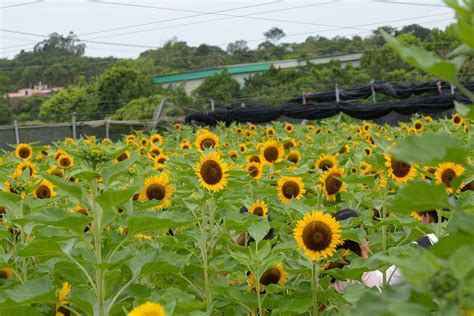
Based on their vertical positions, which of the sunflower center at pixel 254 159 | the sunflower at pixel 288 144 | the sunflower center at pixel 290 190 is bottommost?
the sunflower at pixel 288 144

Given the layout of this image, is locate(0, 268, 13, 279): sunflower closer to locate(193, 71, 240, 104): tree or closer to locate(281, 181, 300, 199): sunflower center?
locate(281, 181, 300, 199): sunflower center

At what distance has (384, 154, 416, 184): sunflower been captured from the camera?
227 cm

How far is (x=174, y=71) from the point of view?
5538 cm

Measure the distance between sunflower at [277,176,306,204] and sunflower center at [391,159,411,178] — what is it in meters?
0.67

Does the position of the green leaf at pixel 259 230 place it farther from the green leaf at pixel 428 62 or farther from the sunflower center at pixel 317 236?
the green leaf at pixel 428 62

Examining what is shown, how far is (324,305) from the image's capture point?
203 cm

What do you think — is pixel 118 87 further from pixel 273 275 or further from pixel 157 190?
pixel 273 275

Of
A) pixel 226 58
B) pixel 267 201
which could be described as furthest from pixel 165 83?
pixel 267 201

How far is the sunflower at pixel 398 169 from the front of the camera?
2.27 m

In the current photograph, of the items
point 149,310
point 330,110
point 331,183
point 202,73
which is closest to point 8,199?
point 149,310

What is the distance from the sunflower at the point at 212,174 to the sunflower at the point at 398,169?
0.58 m

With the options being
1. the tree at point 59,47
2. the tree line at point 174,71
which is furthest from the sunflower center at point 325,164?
the tree at point 59,47

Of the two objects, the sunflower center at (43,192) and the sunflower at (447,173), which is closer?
the sunflower at (447,173)

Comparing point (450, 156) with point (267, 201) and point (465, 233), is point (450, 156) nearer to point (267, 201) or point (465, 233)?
point (465, 233)
